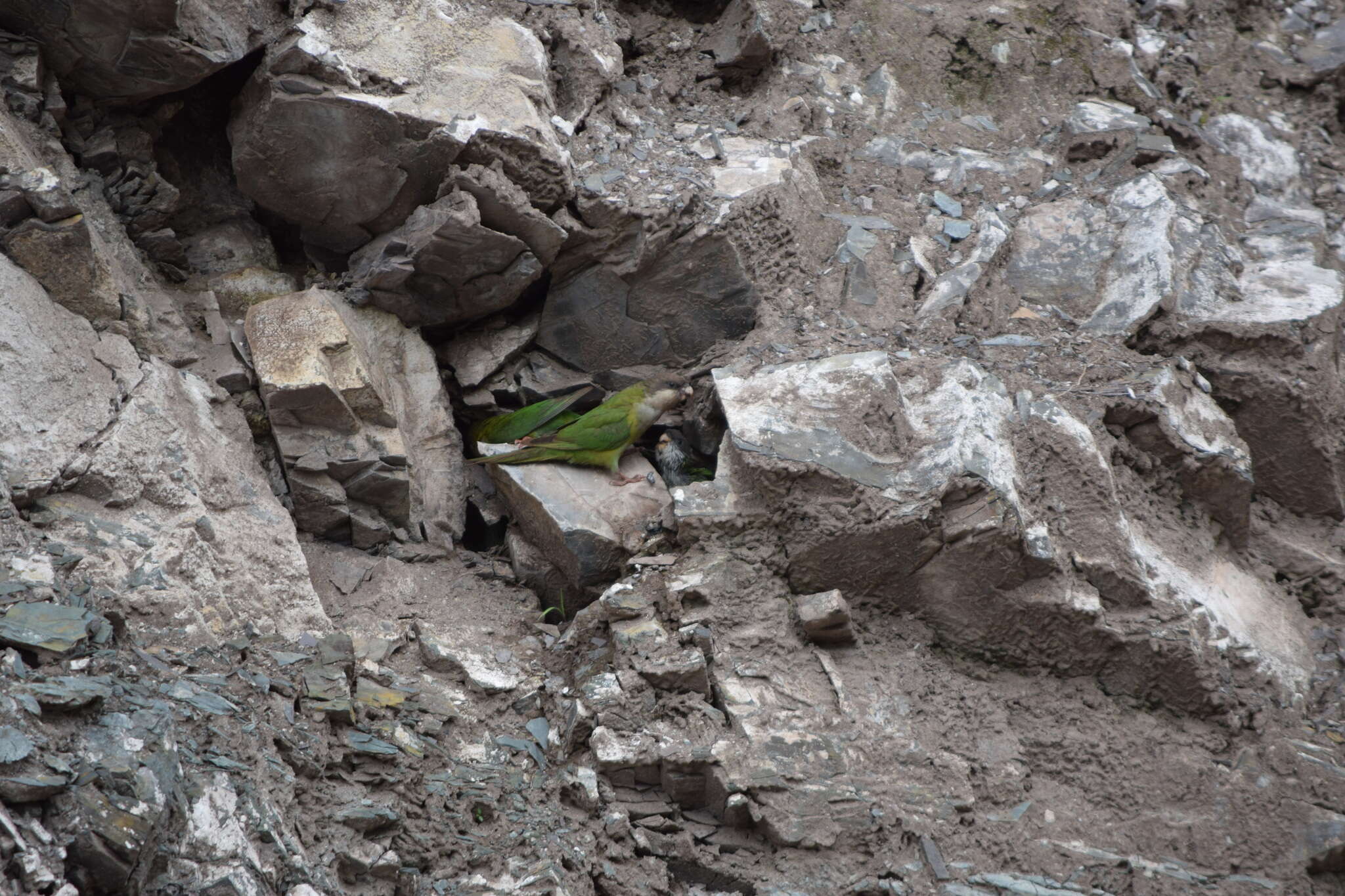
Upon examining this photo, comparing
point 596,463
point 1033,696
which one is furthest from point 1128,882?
point 596,463

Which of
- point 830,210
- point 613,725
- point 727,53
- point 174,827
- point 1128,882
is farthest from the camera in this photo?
point 727,53

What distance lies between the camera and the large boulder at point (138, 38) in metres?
4.54

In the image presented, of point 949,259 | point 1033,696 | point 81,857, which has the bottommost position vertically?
point 1033,696

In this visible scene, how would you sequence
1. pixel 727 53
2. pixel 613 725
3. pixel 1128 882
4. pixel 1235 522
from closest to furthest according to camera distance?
pixel 1128 882
pixel 613 725
pixel 1235 522
pixel 727 53

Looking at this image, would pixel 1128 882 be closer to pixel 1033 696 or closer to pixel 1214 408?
pixel 1033 696

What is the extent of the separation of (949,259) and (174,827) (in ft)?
15.0

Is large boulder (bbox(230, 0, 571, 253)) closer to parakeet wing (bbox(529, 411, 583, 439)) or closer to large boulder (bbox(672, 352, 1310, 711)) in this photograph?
parakeet wing (bbox(529, 411, 583, 439))

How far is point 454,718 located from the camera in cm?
408

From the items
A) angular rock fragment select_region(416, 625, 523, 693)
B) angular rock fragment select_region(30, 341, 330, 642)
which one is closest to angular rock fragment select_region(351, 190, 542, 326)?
angular rock fragment select_region(30, 341, 330, 642)

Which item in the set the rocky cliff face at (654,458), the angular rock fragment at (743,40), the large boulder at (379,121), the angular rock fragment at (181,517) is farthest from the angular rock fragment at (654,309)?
the angular rock fragment at (181,517)

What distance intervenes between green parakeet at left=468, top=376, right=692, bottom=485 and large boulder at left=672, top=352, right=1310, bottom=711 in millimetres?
581

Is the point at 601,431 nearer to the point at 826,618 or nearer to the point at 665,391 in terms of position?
the point at 665,391

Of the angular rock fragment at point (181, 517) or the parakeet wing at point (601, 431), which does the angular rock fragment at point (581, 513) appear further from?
the angular rock fragment at point (181, 517)

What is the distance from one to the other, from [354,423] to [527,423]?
0.92 metres
